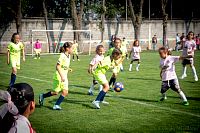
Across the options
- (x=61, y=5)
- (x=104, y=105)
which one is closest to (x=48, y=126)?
(x=104, y=105)

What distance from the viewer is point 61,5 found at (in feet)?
183

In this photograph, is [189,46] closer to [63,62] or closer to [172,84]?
[172,84]

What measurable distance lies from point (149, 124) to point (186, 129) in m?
0.86

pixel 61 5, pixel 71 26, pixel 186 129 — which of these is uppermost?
pixel 61 5

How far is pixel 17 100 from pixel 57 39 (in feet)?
126

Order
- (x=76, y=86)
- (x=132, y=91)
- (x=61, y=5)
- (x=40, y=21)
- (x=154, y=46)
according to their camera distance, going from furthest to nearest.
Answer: (x=61, y=5), (x=154, y=46), (x=40, y=21), (x=76, y=86), (x=132, y=91)

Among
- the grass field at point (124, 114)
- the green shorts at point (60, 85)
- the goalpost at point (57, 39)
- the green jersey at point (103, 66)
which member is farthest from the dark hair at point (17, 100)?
the goalpost at point (57, 39)

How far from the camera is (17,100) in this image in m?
3.07

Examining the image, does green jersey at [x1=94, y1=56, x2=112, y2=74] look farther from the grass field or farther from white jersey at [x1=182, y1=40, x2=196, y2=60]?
white jersey at [x1=182, y1=40, x2=196, y2=60]

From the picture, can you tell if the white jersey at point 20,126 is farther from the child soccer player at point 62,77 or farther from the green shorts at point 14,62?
the green shorts at point 14,62

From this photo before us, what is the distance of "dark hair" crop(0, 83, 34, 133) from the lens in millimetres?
2992

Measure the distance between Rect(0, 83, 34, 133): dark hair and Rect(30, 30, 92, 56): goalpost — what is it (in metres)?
35.3

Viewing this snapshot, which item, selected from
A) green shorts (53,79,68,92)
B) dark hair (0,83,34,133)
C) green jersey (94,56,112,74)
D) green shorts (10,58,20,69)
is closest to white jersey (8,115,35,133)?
dark hair (0,83,34,133)

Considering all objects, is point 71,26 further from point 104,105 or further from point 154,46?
point 104,105
